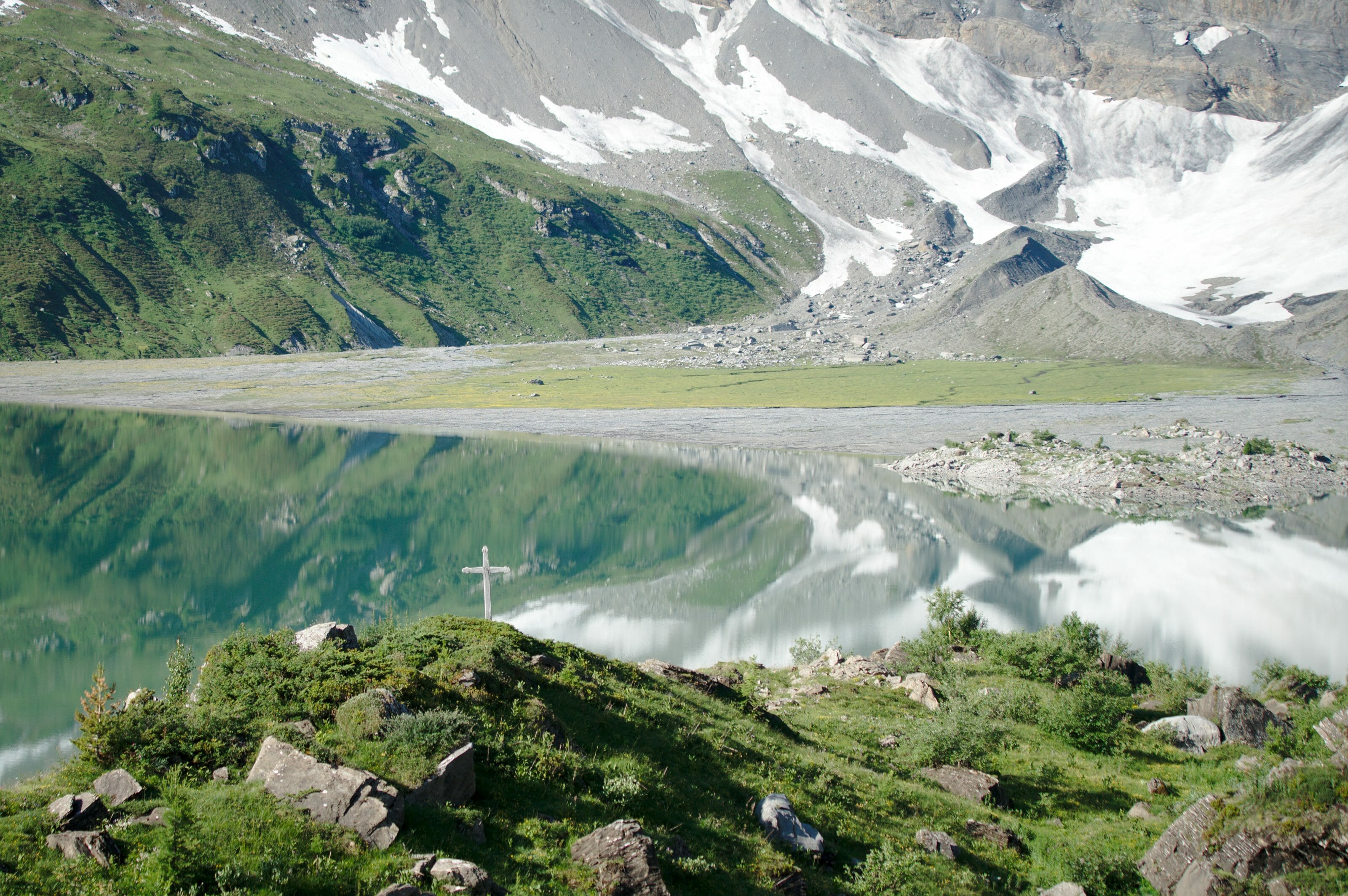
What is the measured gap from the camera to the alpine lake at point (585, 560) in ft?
102

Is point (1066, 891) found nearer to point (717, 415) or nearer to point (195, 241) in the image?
point (717, 415)

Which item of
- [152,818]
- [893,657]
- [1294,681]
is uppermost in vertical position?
[152,818]

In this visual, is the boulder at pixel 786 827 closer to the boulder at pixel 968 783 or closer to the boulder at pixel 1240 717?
the boulder at pixel 968 783

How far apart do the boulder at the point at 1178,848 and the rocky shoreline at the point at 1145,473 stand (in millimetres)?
48776

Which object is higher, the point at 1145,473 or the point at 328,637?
the point at 328,637

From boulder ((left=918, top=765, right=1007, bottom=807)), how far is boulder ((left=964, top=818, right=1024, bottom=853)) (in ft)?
4.09

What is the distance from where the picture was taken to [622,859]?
29.8 ft

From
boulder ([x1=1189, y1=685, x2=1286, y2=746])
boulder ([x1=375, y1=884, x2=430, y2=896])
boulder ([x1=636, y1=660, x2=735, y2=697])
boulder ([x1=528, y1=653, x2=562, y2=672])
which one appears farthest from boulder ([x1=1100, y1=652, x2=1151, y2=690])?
boulder ([x1=375, y1=884, x2=430, y2=896])

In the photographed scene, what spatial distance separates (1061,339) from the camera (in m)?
142

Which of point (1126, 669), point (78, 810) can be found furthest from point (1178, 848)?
point (1126, 669)

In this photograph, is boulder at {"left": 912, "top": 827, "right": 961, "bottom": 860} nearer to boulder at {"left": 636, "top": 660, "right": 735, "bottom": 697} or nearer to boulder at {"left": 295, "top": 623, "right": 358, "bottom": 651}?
boulder at {"left": 636, "top": 660, "right": 735, "bottom": 697}

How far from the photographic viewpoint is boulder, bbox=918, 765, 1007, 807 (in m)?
15.0

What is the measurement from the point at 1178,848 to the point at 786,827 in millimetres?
5366

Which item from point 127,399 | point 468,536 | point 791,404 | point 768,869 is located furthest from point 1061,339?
point 768,869
